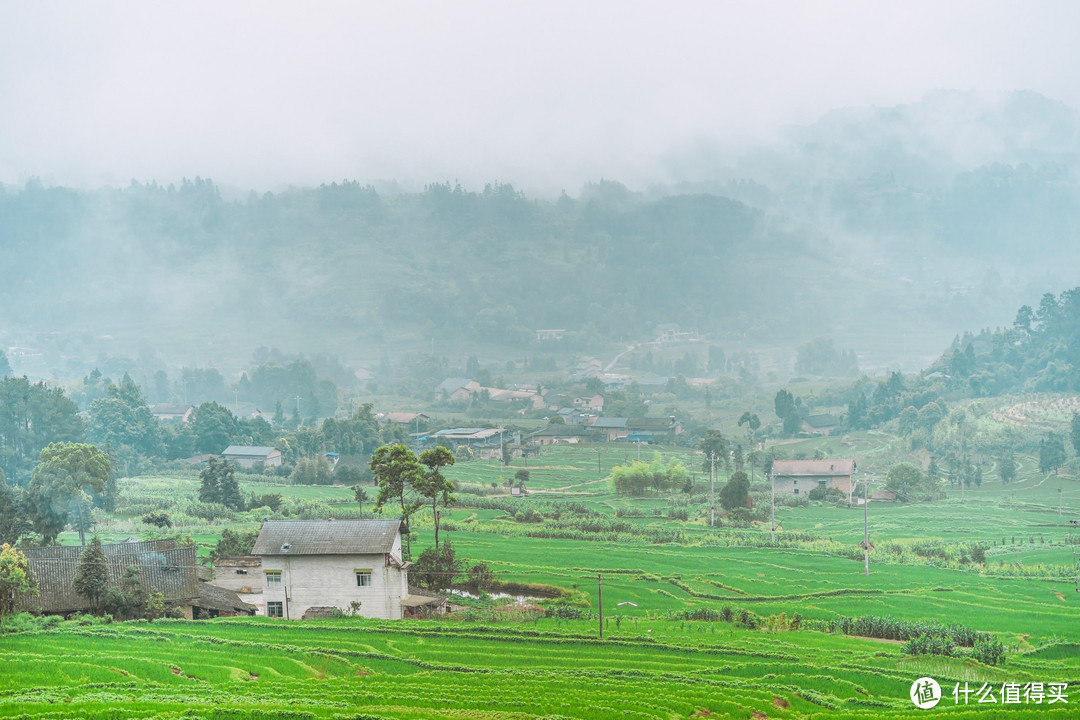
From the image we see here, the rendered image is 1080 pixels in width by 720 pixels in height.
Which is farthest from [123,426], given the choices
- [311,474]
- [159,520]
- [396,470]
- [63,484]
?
[396,470]

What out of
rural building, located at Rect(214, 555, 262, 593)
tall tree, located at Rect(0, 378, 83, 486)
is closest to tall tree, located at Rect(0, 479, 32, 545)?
rural building, located at Rect(214, 555, 262, 593)

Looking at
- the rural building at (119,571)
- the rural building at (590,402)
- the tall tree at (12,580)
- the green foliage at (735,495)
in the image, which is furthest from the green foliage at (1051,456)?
the tall tree at (12,580)

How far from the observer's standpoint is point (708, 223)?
4941 inches

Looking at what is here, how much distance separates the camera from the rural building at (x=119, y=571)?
21641 millimetres

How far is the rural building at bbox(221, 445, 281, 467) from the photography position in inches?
1909

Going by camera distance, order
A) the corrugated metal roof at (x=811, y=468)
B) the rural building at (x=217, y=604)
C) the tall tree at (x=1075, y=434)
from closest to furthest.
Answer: the rural building at (x=217, y=604)
the corrugated metal roof at (x=811, y=468)
the tall tree at (x=1075, y=434)

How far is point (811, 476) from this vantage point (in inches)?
1694

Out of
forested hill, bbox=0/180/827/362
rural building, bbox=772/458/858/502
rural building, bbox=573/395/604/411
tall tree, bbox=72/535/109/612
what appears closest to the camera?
tall tree, bbox=72/535/109/612

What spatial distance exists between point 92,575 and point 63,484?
1186cm

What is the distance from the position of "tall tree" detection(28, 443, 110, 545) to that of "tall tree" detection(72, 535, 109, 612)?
8.62 m

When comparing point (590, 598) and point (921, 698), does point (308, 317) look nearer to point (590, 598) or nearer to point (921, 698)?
point (590, 598)

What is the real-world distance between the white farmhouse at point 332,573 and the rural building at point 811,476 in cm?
2318

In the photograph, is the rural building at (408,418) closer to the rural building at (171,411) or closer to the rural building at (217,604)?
the rural building at (171,411)

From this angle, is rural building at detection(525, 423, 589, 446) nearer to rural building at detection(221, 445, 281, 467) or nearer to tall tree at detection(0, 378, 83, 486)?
rural building at detection(221, 445, 281, 467)
